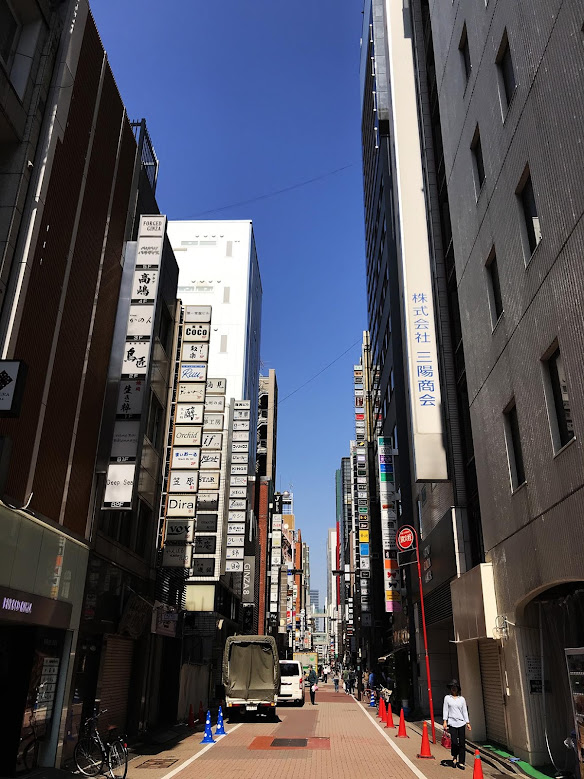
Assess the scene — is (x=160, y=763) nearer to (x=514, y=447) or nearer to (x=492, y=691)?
(x=492, y=691)

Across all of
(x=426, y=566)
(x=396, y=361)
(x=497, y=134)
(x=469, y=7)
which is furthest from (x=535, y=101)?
(x=396, y=361)

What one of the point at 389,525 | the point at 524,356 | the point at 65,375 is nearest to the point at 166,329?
the point at 65,375

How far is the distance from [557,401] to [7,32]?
14255 mm

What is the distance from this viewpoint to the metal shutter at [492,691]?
17281mm

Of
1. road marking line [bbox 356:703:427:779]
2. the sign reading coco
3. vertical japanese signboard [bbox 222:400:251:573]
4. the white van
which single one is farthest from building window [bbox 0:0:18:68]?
the white van

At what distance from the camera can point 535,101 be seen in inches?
544

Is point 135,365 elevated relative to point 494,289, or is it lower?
lower

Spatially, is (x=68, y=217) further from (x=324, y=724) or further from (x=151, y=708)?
(x=324, y=724)

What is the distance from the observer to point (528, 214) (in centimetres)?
1523

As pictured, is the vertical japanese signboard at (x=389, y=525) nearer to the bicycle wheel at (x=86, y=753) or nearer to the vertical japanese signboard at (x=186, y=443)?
the vertical japanese signboard at (x=186, y=443)

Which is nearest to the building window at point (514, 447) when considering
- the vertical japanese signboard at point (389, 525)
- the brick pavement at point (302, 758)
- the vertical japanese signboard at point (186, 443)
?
the brick pavement at point (302, 758)

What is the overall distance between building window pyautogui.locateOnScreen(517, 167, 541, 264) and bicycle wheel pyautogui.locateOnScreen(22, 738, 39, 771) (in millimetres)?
15333

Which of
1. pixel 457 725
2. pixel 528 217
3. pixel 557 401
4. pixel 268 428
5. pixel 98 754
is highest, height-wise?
pixel 268 428

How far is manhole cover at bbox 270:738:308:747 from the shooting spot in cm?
1848
